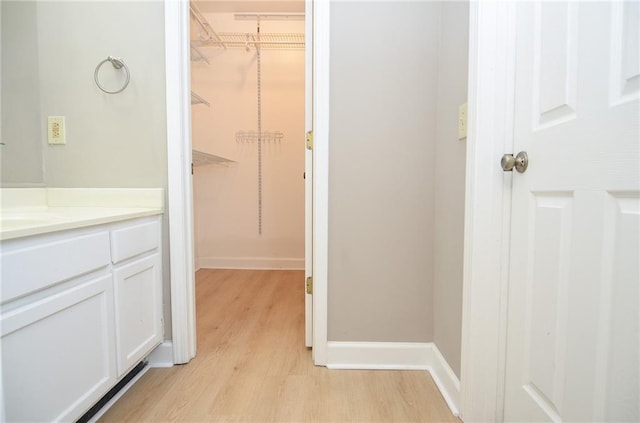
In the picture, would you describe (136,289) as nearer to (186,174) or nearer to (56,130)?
(186,174)

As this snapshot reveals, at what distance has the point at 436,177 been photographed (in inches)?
Result: 52.8

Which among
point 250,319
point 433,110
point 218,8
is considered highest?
point 218,8

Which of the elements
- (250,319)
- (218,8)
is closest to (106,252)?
(250,319)

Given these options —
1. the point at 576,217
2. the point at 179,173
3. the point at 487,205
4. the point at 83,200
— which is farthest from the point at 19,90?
the point at 576,217

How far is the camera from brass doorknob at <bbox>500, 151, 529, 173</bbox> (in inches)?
34.9

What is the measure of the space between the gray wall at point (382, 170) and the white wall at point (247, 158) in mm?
1785

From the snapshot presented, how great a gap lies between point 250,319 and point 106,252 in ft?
3.58

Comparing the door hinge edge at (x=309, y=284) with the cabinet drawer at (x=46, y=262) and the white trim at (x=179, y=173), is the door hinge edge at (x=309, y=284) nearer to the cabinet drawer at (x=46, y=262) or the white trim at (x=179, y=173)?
the white trim at (x=179, y=173)

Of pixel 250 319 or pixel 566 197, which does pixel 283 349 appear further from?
pixel 566 197

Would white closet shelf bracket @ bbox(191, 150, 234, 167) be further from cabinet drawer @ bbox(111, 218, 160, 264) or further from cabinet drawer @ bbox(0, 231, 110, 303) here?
cabinet drawer @ bbox(0, 231, 110, 303)

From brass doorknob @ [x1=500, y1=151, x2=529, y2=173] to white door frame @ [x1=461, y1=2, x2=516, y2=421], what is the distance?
0.04 metres

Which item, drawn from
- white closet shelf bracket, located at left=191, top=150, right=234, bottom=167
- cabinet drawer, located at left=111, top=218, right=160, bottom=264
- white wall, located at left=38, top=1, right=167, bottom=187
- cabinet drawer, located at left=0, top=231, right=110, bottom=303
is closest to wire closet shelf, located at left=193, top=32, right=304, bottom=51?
white closet shelf bracket, located at left=191, top=150, right=234, bottom=167

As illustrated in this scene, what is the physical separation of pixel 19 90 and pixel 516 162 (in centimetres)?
212

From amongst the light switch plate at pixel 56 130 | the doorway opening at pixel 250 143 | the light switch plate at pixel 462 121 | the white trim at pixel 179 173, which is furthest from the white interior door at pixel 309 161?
the doorway opening at pixel 250 143
